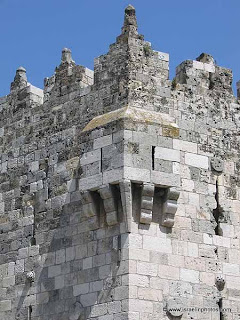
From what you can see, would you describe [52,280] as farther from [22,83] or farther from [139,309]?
[22,83]

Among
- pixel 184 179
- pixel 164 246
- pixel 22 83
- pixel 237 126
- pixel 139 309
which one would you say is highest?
pixel 22 83

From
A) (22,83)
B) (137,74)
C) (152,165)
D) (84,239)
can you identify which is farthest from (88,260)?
(22,83)

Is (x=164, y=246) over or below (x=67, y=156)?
below

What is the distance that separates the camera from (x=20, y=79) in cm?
2156

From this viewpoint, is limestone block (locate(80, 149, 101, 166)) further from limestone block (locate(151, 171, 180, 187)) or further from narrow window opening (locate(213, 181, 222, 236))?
narrow window opening (locate(213, 181, 222, 236))

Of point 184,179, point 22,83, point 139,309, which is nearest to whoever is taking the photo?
point 139,309

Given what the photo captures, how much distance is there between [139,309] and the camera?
57.0ft

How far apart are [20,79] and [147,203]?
17.1 feet

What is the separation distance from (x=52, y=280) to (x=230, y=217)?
3.61 meters

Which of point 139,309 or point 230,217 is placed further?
point 230,217

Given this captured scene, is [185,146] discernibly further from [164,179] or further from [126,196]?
[126,196]

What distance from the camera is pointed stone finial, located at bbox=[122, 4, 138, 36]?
1922 cm

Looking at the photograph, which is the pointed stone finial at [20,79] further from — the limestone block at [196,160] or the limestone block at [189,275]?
the limestone block at [189,275]

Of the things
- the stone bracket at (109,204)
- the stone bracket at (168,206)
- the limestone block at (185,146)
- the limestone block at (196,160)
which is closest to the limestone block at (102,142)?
the stone bracket at (109,204)
